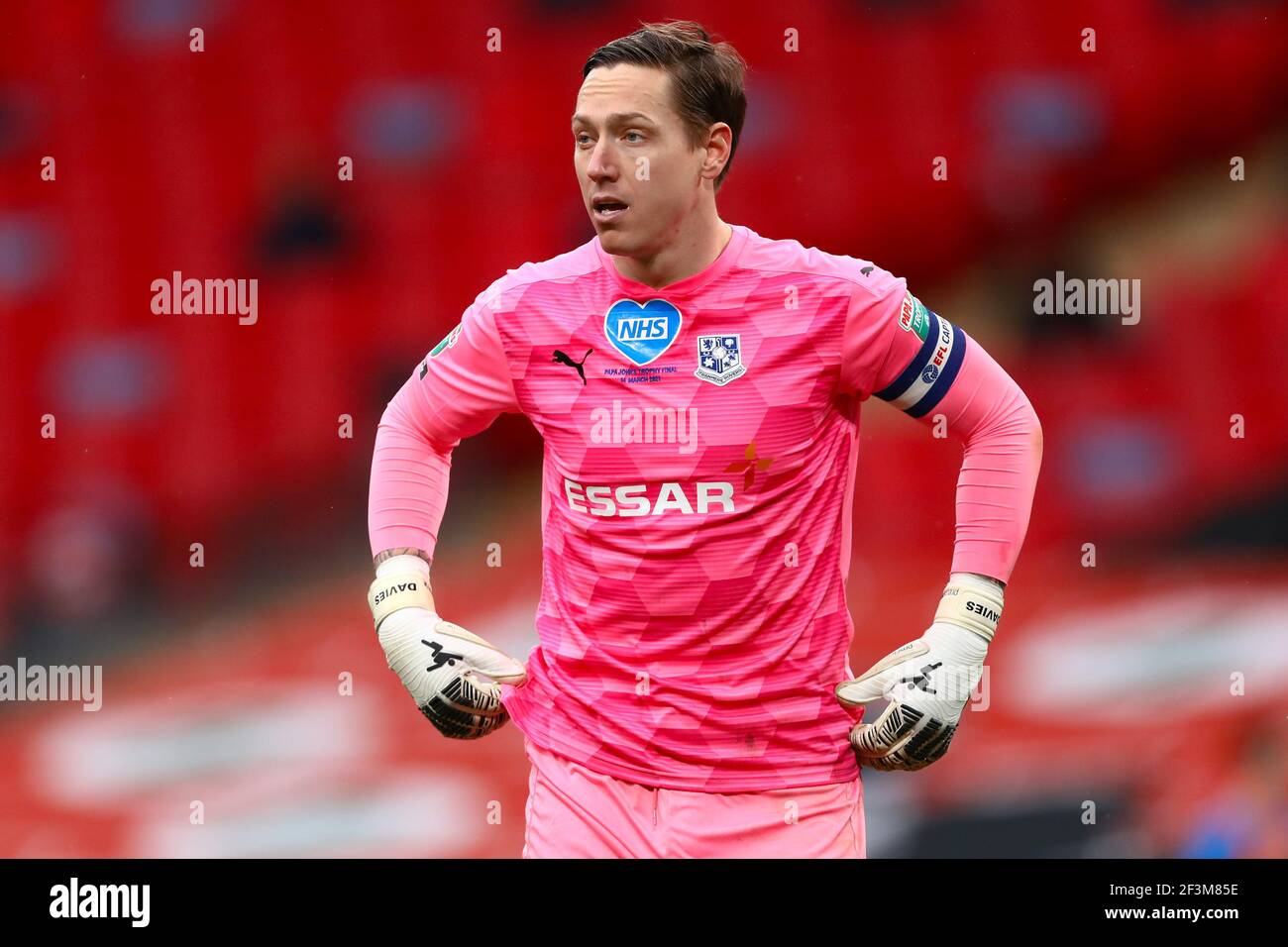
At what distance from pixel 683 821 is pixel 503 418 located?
1.85 m

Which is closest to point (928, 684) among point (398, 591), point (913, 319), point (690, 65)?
point (913, 319)

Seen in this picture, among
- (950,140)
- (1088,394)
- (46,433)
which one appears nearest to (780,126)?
(950,140)

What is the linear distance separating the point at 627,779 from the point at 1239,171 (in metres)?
2.52

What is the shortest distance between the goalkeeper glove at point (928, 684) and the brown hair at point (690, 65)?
73 cm

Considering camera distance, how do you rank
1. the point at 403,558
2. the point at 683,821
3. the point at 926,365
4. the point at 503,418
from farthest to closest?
the point at 503,418, the point at 403,558, the point at 926,365, the point at 683,821

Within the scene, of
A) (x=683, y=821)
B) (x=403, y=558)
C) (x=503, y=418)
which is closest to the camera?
(x=683, y=821)

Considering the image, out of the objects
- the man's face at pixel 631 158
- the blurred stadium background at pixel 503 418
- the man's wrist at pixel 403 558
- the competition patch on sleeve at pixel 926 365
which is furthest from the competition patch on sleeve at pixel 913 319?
the blurred stadium background at pixel 503 418

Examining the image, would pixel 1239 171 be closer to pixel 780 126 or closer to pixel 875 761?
pixel 780 126

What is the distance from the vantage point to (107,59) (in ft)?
13.2

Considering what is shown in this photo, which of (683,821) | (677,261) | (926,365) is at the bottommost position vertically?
(683,821)

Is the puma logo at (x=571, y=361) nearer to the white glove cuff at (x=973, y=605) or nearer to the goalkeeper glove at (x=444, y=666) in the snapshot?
the goalkeeper glove at (x=444, y=666)

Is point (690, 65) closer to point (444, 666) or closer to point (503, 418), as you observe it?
point (444, 666)

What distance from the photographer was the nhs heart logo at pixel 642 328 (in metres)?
2.26

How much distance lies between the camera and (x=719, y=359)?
2.25m
